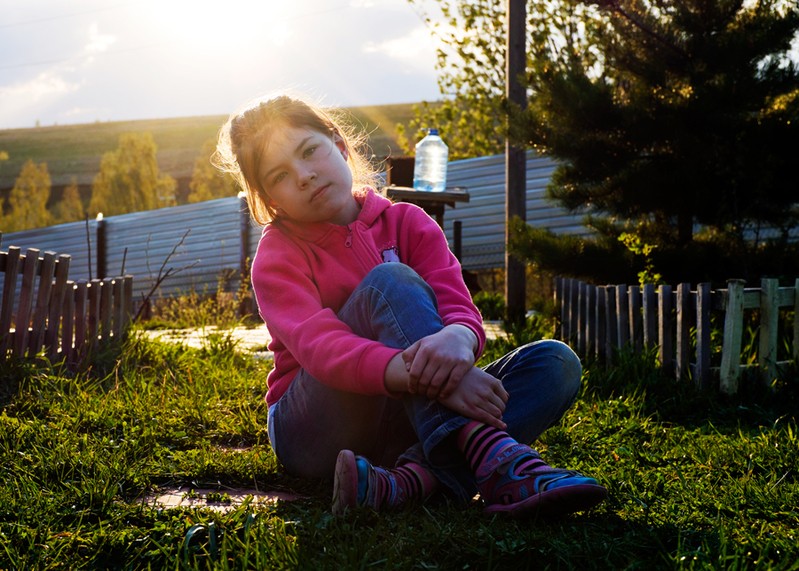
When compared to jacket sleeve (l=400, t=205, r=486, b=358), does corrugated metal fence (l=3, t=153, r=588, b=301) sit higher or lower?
lower

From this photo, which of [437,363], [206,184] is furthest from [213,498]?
[206,184]

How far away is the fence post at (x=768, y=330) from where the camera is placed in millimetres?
4246

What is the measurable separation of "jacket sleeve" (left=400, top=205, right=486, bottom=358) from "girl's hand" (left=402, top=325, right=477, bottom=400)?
31cm

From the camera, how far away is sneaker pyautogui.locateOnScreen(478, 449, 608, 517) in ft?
6.29

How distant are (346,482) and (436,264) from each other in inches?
32.6

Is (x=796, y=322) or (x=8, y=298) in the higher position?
(x=8, y=298)

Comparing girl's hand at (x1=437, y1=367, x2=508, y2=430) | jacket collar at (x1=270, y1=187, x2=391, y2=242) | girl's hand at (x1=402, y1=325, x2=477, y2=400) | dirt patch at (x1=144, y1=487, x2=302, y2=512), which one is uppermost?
jacket collar at (x1=270, y1=187, x2=391, y2=242)

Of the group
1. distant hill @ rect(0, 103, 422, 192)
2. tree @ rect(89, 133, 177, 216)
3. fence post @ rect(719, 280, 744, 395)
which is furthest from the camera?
distant hill @ rect(0, 103, 422, 192)

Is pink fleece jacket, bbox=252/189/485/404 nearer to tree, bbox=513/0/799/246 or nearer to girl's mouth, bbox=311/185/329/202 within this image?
girl's mouth, bbox=311/185/329/202

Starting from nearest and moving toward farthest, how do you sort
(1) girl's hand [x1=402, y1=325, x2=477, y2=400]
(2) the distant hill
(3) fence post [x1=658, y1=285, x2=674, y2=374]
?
(1) girl's hand [x1=402, y1=325, x2=477, y2=400], (3) fence post [x1=658, y1=285, x2=674, y2=374], (2) the distant hill

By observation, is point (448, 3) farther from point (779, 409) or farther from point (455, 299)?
point (455, 299)

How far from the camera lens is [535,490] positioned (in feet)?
6.44

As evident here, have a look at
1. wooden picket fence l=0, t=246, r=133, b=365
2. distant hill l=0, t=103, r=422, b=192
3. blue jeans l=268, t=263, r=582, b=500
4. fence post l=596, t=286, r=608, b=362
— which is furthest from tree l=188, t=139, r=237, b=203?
blue jeans l=268, t=263, r=582, b=500

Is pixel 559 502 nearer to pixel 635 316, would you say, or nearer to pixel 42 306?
pixel 635 316
